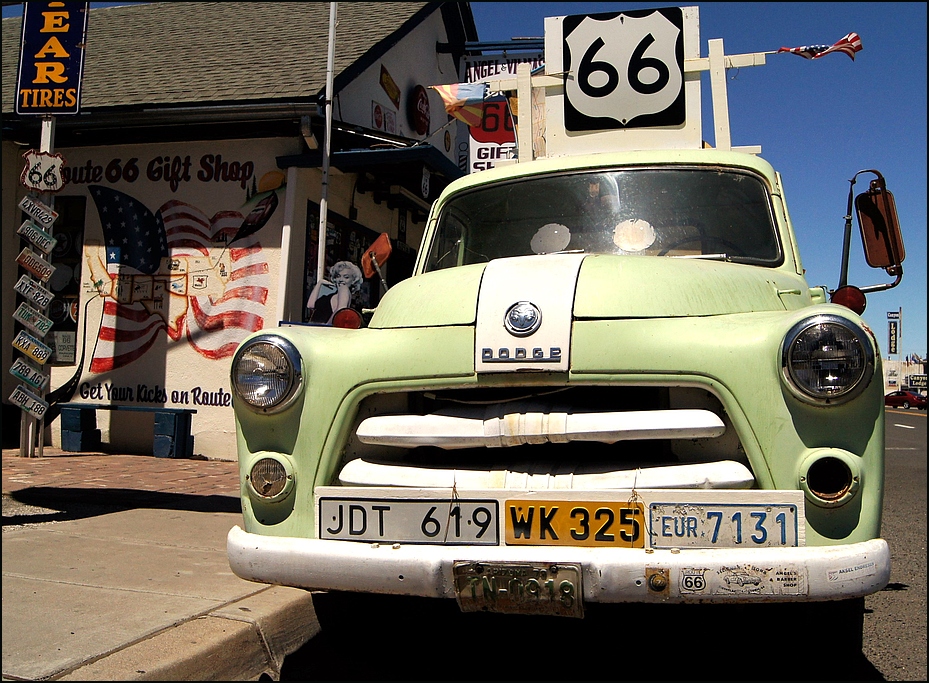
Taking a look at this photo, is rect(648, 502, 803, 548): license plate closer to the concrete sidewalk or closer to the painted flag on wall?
the concrete sidewalk

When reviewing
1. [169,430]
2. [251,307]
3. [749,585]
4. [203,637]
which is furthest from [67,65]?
[749,585]

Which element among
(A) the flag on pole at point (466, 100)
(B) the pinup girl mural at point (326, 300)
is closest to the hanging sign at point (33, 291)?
(B) the pinup girl mural at point (326, 300)

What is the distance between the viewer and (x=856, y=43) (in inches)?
240

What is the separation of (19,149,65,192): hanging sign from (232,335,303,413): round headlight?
6.08 metres

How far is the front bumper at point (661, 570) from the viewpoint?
2235 mm

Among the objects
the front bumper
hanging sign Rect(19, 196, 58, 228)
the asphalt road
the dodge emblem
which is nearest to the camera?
the front bumper

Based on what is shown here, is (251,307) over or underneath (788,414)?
over

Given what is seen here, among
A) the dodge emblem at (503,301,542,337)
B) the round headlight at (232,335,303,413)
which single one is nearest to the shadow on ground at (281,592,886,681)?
the round headlight at (232,335,303,413)

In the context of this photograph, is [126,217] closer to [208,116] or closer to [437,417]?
[208,116]

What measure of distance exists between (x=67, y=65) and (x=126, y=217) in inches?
80.3

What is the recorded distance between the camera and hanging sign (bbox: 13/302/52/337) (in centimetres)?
806

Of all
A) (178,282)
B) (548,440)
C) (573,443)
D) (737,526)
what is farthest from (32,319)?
(737,526)

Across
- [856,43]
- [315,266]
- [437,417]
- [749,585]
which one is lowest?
[749,585]

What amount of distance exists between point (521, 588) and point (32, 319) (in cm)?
732
